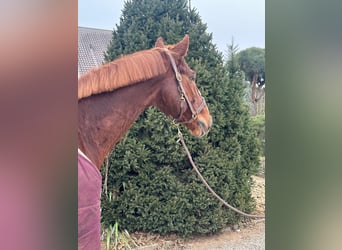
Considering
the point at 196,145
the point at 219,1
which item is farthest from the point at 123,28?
the point at 196,145

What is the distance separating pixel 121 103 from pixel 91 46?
33 cm

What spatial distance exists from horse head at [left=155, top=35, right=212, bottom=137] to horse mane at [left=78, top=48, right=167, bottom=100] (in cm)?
5

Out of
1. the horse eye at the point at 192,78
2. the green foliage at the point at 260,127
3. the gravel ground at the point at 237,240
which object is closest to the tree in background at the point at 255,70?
the green foliage at the point at 260,127

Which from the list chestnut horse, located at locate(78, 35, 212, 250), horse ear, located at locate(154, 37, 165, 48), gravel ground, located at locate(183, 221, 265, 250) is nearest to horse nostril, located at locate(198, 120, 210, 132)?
chestnut horse, located at locate(78, 35, 212, 250)

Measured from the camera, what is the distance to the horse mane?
1.93 metres

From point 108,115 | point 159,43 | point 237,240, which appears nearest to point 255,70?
point 159,43

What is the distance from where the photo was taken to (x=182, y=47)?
82.6 inches

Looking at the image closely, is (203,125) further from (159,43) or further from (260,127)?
(159,43)

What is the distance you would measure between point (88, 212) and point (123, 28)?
970 mm

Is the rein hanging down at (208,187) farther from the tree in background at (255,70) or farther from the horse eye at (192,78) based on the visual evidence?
the tree in background at (255,70)

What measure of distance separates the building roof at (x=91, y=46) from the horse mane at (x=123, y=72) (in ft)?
0.12

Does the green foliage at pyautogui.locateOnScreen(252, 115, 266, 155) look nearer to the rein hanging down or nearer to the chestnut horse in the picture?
the chestnut horse
